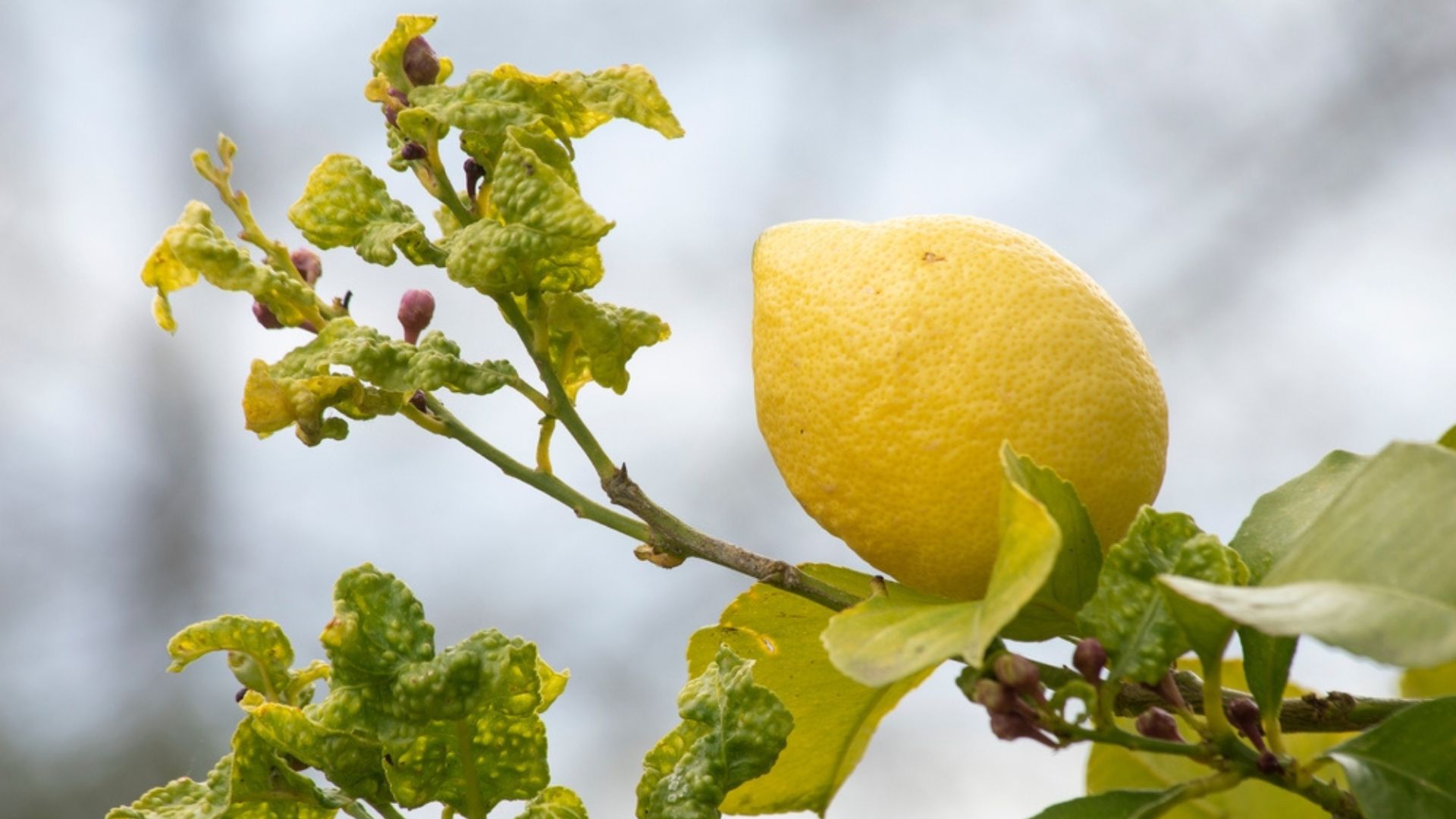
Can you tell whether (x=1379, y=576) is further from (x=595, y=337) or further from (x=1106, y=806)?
(x=595, y=337)

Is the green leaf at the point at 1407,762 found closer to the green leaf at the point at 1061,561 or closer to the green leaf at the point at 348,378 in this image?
the green leaf at the point at 1061,561

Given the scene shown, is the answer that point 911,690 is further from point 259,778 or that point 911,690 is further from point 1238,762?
point 259,778

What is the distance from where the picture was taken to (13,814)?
197 centimetres

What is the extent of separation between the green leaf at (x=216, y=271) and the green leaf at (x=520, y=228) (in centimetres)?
8

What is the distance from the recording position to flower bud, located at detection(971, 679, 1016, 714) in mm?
447

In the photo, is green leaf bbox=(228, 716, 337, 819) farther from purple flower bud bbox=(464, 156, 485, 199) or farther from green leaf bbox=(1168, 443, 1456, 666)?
green leaf bbox=(1168, 443, 1456, 666)

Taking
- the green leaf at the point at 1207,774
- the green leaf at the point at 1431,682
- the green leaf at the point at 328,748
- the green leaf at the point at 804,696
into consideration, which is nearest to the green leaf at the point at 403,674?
the green leaf at the point at 328,748

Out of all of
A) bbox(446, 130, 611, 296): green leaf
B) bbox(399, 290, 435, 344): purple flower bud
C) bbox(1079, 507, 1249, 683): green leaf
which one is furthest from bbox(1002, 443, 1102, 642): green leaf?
bbox(399, 290, 435, 344): purple flower bud

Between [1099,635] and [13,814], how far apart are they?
195cm

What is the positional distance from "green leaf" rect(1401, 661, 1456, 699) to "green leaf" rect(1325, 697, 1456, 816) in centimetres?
33

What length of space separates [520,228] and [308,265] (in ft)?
0.51

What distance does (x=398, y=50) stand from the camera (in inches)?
23.3

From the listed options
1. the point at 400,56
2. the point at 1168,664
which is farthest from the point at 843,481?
the point at 400,56

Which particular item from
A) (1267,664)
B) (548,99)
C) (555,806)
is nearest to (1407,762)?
(1267,664)
